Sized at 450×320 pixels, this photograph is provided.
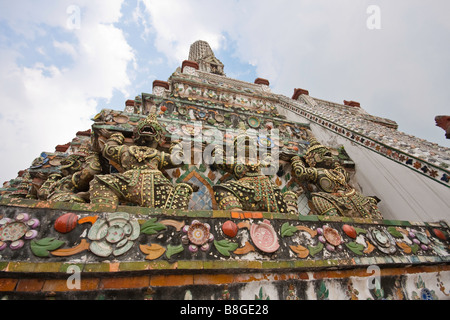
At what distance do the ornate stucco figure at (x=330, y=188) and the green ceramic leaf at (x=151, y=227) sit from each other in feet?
9.82

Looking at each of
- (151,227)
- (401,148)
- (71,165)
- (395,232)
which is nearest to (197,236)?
(151,227)

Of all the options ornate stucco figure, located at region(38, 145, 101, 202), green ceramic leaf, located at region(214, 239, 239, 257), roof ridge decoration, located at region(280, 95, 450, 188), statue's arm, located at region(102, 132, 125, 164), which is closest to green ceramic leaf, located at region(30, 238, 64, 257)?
green ceramic leaf, located at region(214, 239, 239, 257)

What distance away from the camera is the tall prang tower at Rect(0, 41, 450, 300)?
80.4 inches

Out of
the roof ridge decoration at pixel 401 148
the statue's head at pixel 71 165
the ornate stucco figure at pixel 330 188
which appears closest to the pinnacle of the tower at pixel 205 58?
the roof ridge decoration at pixel 401 148

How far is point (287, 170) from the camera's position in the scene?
5332 millimetres

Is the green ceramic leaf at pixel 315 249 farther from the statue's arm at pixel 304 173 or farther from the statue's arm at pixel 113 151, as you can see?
the statue's arm at pixel 113 151

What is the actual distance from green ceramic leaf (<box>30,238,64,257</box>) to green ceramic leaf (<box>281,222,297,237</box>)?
86.1 inches

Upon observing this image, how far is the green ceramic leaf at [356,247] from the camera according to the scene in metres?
2.85

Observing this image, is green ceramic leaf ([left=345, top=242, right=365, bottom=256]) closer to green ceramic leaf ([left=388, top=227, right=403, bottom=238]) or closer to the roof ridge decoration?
green ceramic leaf ([left=388, top=227, right=403, bottom=238])

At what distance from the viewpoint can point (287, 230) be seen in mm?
2779
